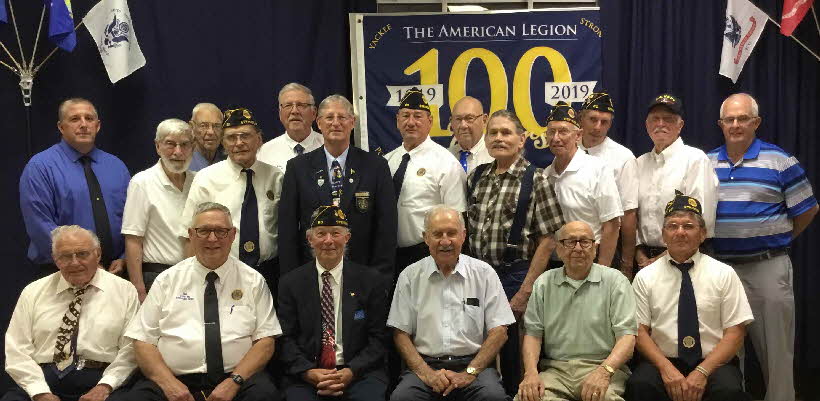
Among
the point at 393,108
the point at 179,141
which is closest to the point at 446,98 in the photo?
the point at 393,108

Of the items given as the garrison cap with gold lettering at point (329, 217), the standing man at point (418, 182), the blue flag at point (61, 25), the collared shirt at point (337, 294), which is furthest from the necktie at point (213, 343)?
the blue flag at point (61, 25)

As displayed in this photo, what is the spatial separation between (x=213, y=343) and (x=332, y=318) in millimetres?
590

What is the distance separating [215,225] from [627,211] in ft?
7.79

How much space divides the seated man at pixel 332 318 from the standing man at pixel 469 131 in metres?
1.33

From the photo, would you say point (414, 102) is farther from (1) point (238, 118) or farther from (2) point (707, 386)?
(2) point (707, 386)

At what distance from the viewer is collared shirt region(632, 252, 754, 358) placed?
167 inches

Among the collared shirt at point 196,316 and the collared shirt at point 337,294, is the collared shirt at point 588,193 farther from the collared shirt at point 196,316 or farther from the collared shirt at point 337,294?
the collared shirt at point 196,316

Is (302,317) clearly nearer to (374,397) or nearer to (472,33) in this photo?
(374,397)

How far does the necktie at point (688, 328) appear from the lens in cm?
421

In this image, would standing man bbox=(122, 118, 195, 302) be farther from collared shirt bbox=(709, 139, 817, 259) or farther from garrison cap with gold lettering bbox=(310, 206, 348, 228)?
collared shirt bbox=(709, 139, 817, 259)

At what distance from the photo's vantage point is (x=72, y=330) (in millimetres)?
4152

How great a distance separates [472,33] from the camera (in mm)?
6035

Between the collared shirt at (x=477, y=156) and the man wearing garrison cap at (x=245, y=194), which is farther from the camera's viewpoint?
the collared shirt at (x=477, y=156)

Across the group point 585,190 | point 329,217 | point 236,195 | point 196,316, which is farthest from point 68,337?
point 585,190
